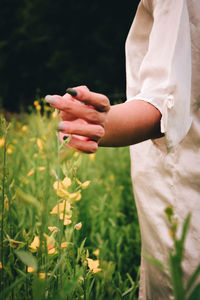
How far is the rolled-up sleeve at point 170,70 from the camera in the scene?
0.48 m

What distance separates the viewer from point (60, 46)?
719 centimetres

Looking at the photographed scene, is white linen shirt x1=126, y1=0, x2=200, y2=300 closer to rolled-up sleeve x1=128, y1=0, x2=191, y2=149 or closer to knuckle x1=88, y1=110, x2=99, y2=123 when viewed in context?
rolled-up sleeve x1=128, y1=0, x2=191, y2=149

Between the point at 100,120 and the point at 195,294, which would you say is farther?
the point at 100,120

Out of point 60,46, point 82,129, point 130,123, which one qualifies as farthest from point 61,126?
point 60,46

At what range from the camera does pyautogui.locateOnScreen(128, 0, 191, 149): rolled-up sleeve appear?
48cm

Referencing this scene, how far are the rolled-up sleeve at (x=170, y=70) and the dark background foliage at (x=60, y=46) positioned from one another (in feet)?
21.3

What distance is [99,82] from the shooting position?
7062 millimetres

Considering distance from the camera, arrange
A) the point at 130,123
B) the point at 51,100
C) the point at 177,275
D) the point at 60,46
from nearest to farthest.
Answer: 1. the point at 177,275
2. the point at 51,100
3. the point at 130,123
4. the point at 60,46

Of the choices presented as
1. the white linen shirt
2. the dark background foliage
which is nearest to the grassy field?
the white linen shirt

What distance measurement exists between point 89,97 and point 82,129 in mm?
43

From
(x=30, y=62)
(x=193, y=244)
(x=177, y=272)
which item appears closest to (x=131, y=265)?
(x=193, y=244)

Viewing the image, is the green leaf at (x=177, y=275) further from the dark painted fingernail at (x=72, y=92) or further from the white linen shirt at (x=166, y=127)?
the dark painted fingernail at (x=72, y=92)

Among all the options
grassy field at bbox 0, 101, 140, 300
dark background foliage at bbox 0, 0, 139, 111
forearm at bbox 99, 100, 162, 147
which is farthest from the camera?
dark background foliage at bbox 0, 0, 139, 111

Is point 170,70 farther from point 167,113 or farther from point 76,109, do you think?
point 76,109
